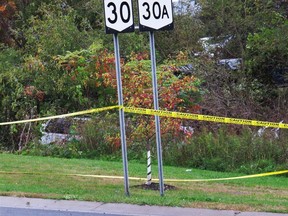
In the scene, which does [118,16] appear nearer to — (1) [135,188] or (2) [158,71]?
(1) [135,188]

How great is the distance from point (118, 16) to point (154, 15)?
548 mm

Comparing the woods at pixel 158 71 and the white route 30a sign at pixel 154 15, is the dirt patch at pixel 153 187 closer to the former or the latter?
the white route 30a sign at pixel 154 15

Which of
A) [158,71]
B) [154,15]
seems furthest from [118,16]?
[158,71]

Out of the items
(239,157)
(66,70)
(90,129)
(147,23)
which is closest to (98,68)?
(66,70)

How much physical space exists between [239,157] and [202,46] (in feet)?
34.5

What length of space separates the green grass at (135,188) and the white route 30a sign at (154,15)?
2.55 metres

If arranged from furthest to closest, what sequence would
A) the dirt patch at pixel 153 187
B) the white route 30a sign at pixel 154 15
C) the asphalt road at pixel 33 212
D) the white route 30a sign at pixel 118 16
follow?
the dirt patch at pixel 153 187 → the white route 30a sign at pixel 154 15 → the white route 30a sign at pixel 118 16 → the asphalt road at pixel 33 212

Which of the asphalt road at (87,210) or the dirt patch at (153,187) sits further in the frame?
the dirt patch at (153,187)

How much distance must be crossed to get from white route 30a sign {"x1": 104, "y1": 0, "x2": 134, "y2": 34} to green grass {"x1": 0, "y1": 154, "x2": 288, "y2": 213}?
2.51m

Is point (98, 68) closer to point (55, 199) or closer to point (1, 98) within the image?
point (1, 98)

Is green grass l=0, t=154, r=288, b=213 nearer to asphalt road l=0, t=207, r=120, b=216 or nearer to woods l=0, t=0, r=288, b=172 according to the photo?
asphalt road l=0, t=207, r=120, b=216

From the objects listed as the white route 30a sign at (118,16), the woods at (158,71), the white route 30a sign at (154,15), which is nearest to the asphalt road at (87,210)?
the white route 30a sign at (118,16)

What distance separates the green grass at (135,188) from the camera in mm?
8820

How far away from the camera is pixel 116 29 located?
8820 millimetres
